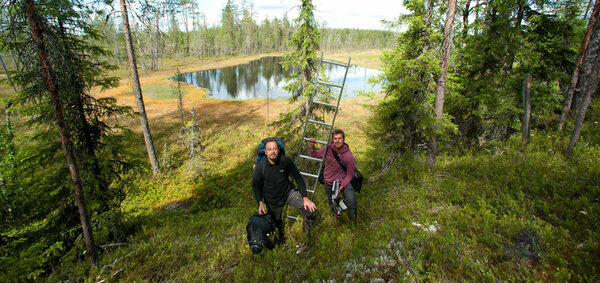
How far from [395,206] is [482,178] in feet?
8.26

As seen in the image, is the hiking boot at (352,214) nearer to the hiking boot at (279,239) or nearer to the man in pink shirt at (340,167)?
the man in pink shirt at (340,167)

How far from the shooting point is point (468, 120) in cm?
1225

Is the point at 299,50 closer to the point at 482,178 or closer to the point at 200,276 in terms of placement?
the point at 482,178

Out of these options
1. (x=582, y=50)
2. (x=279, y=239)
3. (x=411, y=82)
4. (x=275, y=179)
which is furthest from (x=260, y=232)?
(x=582, y=50)

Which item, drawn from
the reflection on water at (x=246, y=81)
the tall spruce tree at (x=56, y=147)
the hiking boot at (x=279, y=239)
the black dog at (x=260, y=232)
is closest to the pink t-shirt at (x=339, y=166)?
the hiking boot at (x=279, y=239)

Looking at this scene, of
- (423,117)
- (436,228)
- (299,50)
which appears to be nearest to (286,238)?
(436,228)

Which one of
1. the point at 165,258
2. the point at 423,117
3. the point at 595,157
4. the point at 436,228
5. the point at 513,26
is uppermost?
the point at 513,26

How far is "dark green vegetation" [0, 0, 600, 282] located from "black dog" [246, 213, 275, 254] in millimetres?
274

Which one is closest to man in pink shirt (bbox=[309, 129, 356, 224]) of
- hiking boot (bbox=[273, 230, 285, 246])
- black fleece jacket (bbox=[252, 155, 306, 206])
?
black fleece jacket (bbox=[252, 155, 306, 206])

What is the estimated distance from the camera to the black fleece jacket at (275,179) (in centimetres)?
484

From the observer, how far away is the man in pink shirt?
5523mm

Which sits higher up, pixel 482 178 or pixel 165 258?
pixel 482 178

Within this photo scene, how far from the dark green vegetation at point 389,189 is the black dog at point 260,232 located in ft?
0.90

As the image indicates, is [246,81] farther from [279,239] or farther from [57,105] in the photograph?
[279,239]
